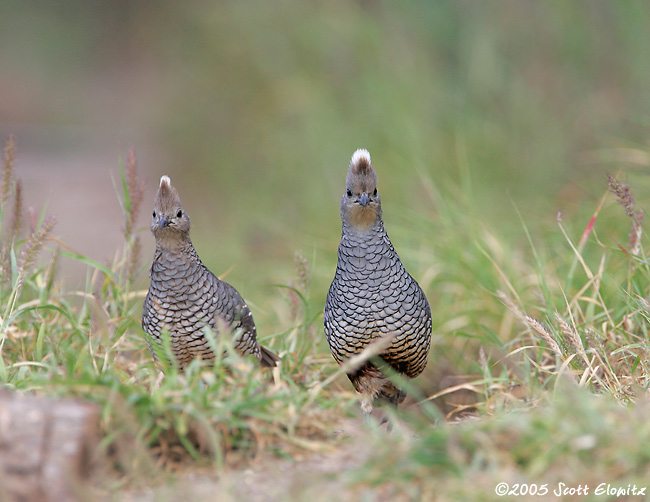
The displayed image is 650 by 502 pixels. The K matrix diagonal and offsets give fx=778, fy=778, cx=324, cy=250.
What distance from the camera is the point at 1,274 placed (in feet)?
13.2

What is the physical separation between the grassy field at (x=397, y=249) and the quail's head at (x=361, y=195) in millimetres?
501

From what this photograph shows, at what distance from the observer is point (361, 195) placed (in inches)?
148

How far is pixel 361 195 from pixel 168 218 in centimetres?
95

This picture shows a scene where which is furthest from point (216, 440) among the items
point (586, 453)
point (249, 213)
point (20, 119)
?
point (20, 119)

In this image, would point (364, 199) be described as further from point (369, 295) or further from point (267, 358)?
point (267, 358)

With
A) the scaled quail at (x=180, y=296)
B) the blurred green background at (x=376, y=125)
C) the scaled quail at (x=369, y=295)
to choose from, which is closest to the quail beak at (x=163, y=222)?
the scaled quail at (x=180, y=296)

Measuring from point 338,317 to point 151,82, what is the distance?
16.6m

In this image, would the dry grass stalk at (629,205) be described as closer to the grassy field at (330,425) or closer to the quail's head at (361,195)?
the grassy field at (330,425)

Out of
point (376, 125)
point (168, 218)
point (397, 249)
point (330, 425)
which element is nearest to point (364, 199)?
point (168, 218)

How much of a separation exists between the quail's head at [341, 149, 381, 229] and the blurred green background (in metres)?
1.11

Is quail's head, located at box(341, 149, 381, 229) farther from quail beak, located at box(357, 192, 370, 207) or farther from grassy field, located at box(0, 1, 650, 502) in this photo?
grassy field, located at box(0, 1, 650, 502)

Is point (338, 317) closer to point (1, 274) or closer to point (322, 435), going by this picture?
point (322, 435)

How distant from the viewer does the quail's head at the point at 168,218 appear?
3.78 meters

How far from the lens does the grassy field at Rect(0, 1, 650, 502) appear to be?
2.53 metres
